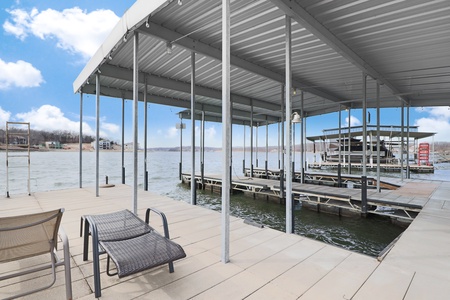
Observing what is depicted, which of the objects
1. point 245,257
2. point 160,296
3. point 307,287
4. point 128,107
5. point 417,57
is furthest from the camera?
point 128,107

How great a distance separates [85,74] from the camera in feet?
18.6

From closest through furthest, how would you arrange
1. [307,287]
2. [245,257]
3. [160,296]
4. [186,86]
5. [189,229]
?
[160,296] → [307,287] → [245,257] → [189,229] → [186,86]

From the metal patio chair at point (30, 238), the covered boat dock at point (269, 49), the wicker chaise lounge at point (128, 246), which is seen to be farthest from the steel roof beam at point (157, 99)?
the metal patio chair at point (30, 238)

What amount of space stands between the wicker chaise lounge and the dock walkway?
22cm

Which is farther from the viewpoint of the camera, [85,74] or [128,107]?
[128,107]

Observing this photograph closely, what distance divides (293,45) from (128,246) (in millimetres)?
5058

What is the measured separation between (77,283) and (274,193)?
762 centimetres

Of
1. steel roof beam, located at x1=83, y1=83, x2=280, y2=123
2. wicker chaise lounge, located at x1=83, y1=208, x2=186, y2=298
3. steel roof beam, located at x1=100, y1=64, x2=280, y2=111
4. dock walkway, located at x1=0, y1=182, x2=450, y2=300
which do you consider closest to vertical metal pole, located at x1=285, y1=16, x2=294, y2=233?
dock walkway, located at x1=0, y1=182, x2=450, y2=300

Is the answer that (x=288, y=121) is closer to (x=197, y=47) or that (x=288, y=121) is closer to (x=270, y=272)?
(x=270, y=272)

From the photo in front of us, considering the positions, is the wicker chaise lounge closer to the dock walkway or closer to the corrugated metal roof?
the dock walkway

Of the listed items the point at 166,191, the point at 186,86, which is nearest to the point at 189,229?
the point at 186,86

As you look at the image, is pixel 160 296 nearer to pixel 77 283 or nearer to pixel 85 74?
pixel 77 283

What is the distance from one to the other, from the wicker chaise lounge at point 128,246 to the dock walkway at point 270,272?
0.71 ft

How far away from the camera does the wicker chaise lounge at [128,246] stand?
1607 mm
